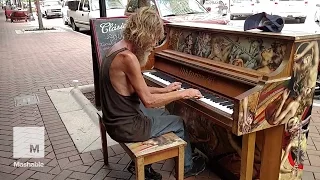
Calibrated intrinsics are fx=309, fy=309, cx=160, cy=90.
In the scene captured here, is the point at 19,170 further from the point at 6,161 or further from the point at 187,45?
the point at 187,45

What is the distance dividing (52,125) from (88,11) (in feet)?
33.5

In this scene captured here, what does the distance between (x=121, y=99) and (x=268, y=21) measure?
1211 millimetres

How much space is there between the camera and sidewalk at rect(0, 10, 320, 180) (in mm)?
3033

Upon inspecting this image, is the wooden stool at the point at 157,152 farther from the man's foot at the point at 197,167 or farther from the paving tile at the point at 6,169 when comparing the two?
the paving tile at the point at 6,169

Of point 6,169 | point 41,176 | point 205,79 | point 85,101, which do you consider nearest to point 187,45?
point 205,79

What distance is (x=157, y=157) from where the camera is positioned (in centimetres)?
225

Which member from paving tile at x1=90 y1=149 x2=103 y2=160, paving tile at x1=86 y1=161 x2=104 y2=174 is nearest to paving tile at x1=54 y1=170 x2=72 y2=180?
paving tile at x1=86 y1=161 x2=104 y2=174

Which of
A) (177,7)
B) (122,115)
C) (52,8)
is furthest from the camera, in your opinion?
(52,8)

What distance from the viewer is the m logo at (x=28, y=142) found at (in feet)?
11.3

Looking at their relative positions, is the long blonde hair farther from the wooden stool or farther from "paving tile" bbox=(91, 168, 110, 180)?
"paving tile" bbox=(91, 168, 110, 180)

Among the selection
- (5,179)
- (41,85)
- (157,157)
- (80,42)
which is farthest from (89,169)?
(80,42)

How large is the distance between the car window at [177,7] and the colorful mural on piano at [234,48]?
3.53 meters

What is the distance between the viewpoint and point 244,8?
12.5 m

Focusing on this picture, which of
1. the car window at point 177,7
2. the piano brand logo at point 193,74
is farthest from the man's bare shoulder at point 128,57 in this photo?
the car window at point 177,7
